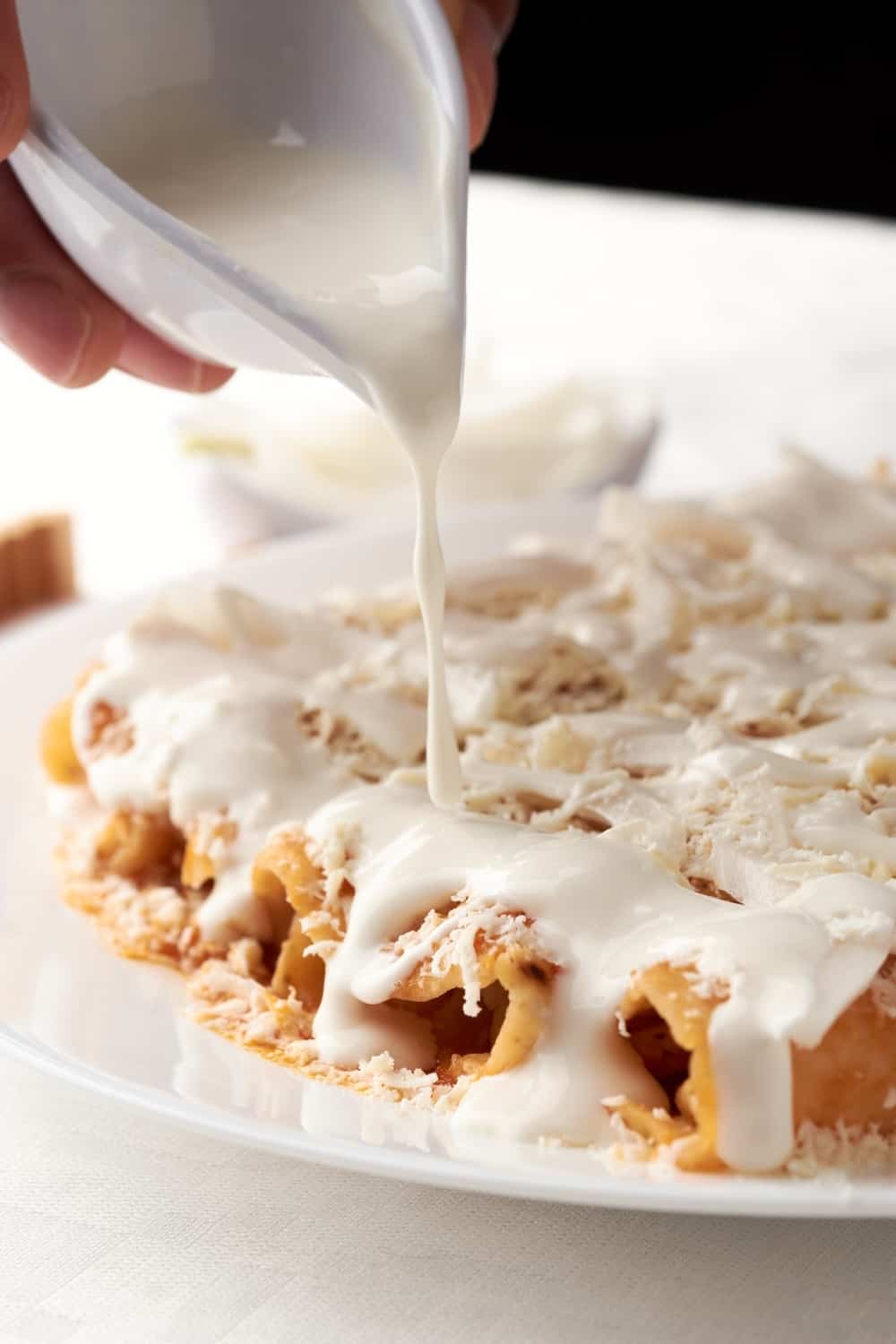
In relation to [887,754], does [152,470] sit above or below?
A: below

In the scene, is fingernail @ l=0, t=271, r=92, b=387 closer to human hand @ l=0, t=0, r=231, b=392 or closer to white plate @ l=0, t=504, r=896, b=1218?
human hand @ l=0, t=0, r=231, b=392

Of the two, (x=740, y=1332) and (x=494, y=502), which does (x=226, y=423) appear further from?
(x=740, y=1332)

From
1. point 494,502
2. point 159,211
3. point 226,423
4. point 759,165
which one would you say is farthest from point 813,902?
point 759,165

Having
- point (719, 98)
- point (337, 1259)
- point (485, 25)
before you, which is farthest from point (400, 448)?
point (719, 98)

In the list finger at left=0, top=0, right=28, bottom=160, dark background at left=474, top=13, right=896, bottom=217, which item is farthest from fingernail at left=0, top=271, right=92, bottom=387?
dark background at left=474, top=13, right=896, bottom=217

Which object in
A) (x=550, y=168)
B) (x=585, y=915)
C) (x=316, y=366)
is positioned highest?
(x=316, y=366)

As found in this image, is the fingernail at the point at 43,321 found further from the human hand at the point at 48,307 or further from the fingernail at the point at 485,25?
the fingernail at the point at 485,25
